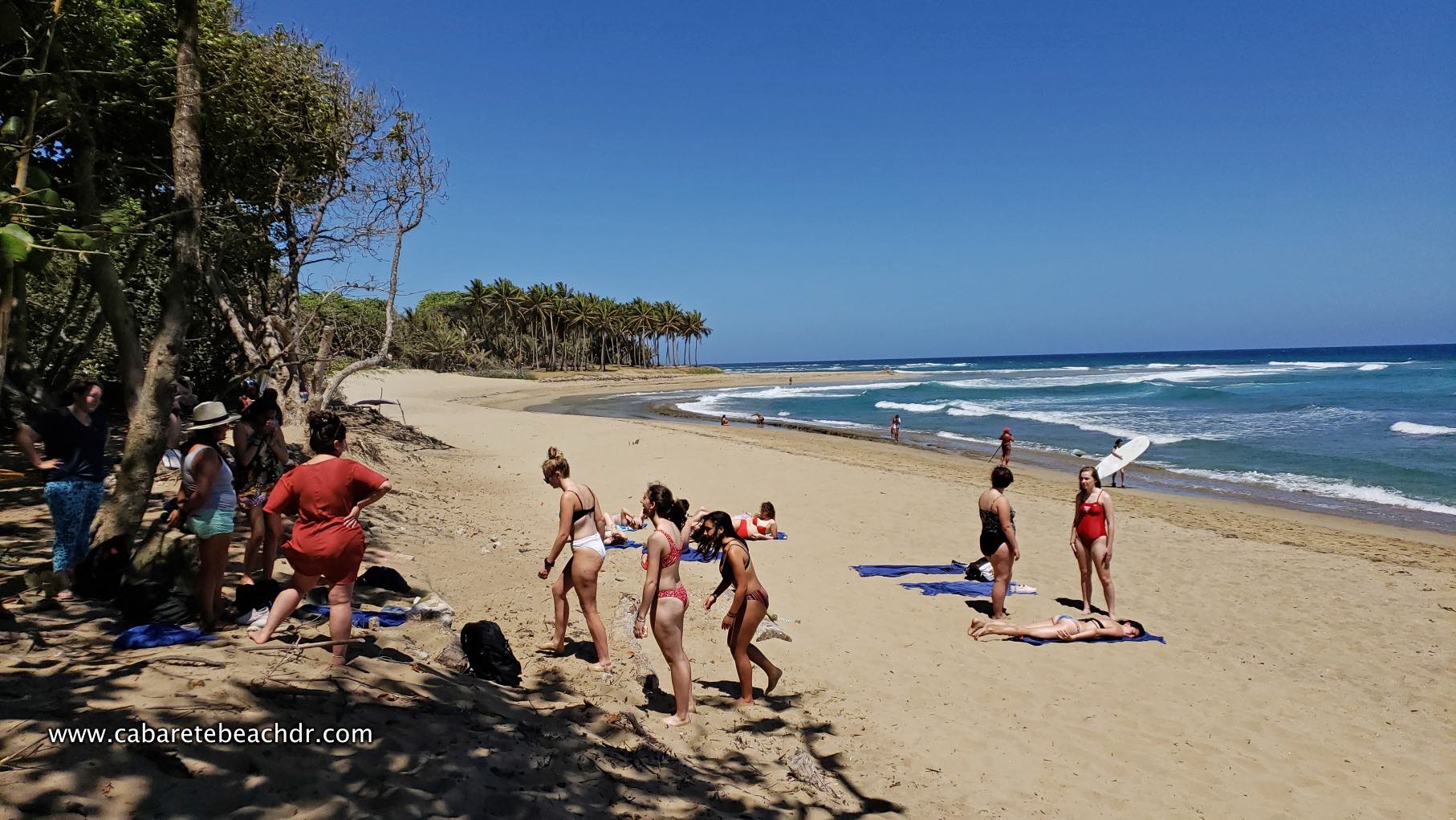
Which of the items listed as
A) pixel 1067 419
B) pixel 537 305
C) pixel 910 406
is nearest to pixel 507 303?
pixel 537 305

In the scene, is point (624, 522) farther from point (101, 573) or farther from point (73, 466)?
point (73, 466)

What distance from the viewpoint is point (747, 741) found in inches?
174

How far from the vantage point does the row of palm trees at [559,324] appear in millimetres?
81062

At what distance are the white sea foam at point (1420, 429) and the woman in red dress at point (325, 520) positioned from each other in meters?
34.2

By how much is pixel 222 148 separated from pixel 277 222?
4385 mm

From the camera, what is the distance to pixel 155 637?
12.8 feet

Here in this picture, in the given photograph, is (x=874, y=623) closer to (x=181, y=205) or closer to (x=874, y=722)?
(x=874, y=722)

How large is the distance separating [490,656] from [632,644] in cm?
148

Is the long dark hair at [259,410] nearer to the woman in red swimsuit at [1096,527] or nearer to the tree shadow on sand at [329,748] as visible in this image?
the tree shadow on sand at [329,748]

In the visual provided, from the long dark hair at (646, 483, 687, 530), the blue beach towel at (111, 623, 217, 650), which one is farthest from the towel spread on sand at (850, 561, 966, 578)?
the blue beach towel at (111, 623, 217, 650)

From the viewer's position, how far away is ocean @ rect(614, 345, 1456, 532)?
17.8m

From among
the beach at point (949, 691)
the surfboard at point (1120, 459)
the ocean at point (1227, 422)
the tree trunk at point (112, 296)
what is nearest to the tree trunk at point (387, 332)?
the beach at point (949, 691)

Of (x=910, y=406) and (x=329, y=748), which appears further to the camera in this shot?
(x=910, y=406)

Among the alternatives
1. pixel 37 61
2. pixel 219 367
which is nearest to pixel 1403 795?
pixel 37 61
